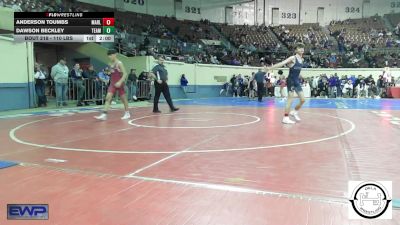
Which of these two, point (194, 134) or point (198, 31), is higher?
point (198, 31)

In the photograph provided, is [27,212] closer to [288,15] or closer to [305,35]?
[305,35]

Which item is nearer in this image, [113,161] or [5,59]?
[113,161]

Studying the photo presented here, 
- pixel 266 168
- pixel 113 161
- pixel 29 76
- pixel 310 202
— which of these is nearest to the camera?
pixel 310 202

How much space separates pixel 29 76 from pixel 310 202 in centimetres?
1411

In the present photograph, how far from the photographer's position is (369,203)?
2.96 metres

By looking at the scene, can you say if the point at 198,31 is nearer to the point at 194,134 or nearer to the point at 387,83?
the point at 387,83

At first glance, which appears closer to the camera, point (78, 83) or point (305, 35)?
point (78, 83)

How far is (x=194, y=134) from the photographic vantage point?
761 cm

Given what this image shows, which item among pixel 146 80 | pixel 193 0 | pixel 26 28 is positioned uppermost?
pixel 193 0

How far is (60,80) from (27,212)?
13.3m

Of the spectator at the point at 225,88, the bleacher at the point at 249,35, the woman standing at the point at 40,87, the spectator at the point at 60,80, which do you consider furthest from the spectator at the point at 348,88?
the woman standing at the point at 40,87

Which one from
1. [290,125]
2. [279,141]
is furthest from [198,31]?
[279,141]
